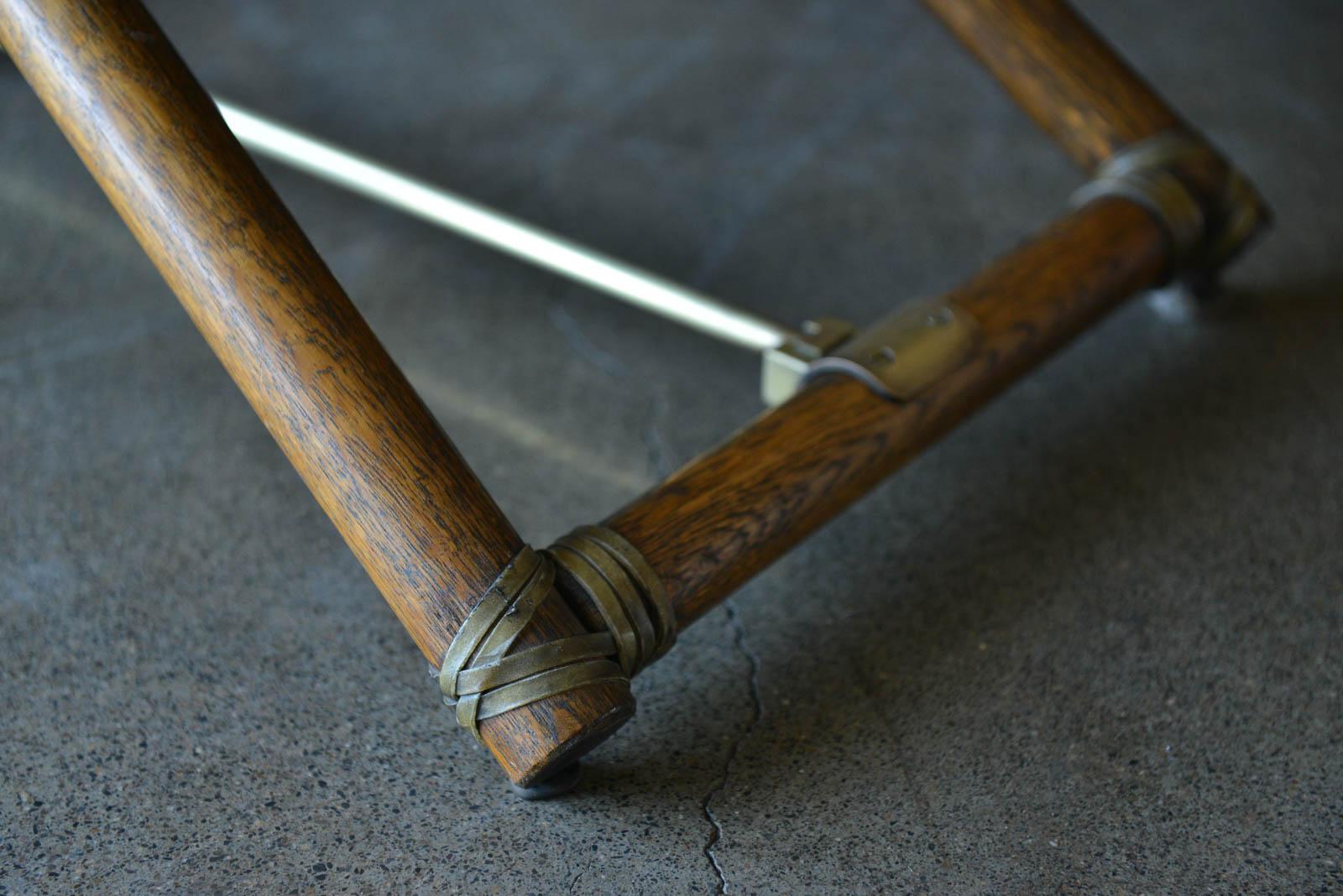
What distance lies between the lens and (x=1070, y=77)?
1.44 m

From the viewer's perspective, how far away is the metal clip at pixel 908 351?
1.12m

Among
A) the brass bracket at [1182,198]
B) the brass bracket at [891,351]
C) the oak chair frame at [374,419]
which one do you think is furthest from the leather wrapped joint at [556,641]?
the brass bracket at [1182,198]

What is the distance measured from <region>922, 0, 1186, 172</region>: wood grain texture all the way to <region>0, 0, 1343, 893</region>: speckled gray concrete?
0.22 m

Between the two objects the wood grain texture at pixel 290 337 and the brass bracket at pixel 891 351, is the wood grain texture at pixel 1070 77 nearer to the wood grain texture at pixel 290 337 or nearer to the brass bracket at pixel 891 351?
the brass bracket at pixel 891 351

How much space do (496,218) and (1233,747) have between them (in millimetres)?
901

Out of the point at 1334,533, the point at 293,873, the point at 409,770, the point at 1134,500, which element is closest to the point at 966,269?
the point at 1134,500

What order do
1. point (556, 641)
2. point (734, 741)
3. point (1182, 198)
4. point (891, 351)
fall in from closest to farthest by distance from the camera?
point (556, 641) < point (734, 741) < point (891, 351) < point (1182, 198)

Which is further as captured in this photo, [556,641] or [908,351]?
[908,351]

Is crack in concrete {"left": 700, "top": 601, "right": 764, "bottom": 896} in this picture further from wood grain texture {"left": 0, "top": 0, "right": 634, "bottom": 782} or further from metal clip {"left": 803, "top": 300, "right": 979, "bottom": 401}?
metal clip {"left": 803, "top": 300, "right": 979, "bottom": 401}

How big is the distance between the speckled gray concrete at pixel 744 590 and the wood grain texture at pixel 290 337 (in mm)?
175

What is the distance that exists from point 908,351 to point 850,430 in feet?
0.37

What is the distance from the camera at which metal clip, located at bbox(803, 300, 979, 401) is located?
1119mm

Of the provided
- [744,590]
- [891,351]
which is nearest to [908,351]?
[891,351]

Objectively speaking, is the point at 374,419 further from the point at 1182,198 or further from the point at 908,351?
the point at 1182,198
